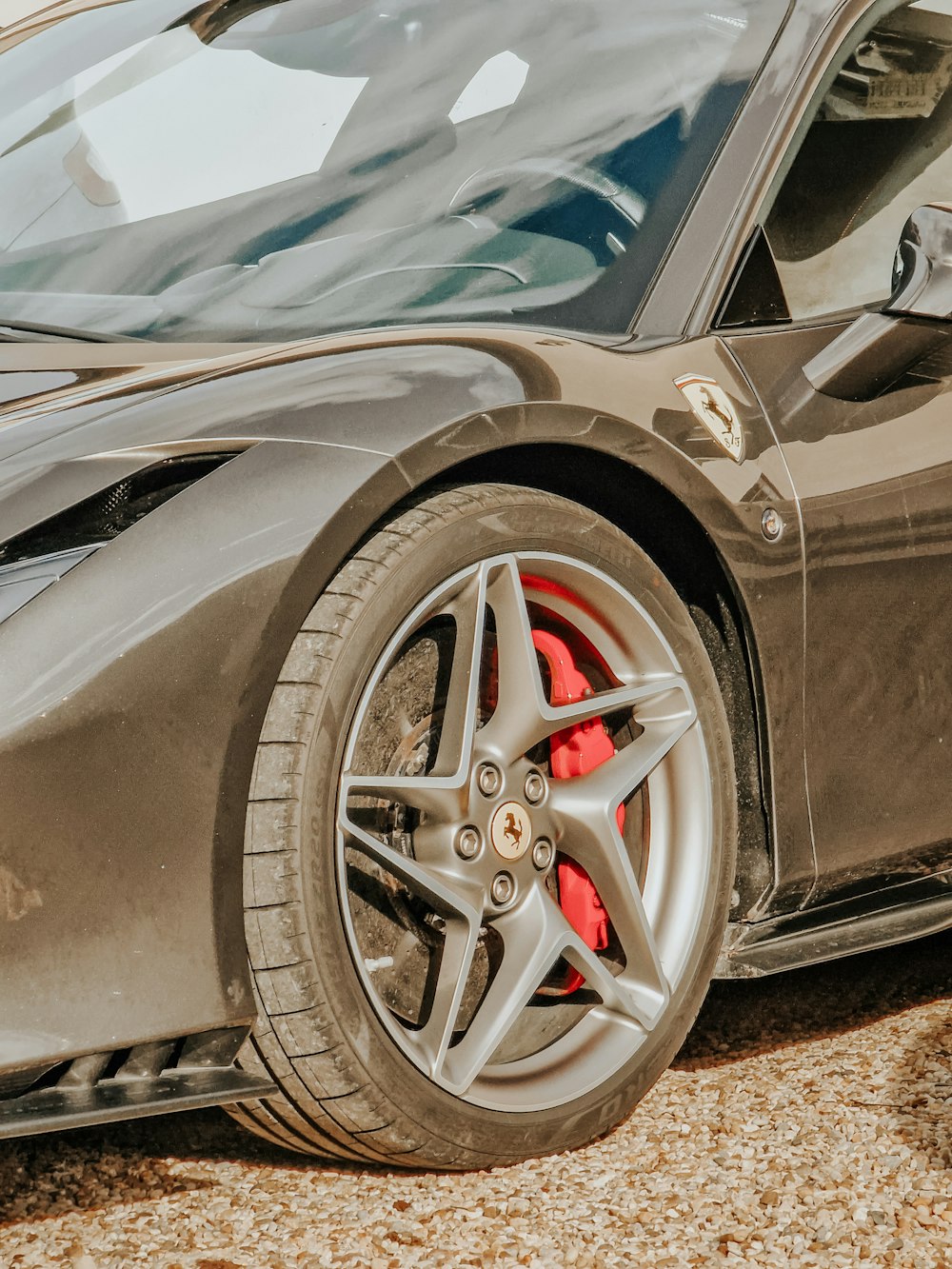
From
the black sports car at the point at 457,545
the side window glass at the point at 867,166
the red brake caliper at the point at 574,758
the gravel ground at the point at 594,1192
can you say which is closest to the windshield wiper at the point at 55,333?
the black sports car at the point at 457,545

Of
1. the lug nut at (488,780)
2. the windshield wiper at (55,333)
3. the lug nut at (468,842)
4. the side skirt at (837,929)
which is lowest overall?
the side skirt at (837,929)

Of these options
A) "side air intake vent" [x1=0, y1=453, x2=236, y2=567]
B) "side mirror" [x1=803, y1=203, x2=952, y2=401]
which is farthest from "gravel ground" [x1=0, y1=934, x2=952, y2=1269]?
"side mirror" [x1=803, y1=203, x2=952, y2=401]

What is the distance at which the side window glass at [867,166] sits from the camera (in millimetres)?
2514

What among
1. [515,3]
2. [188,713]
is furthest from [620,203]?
[188,713]

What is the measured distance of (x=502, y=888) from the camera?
1971mm

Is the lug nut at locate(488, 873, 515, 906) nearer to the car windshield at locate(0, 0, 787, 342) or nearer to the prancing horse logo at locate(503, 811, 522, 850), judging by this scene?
the prancing horse logo at locate(503, 811, 522, 850)

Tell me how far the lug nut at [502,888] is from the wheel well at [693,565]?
49cm

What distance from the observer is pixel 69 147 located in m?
2.86

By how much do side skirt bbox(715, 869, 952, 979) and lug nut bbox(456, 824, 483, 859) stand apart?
57 cm

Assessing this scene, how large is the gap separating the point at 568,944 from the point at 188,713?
0.66 m

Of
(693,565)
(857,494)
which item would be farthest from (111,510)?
(857,494)

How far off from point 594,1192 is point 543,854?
0.43m

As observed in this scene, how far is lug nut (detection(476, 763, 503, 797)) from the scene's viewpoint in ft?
6.36

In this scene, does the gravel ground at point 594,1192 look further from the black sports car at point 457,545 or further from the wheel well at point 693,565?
the wheel well at point 693,565
